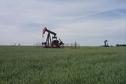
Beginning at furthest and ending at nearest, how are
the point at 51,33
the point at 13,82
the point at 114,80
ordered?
the point at 51,33 → the point at 114,80 → the point at 13,82

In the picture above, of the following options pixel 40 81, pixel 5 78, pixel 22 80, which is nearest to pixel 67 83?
pixel 40 81

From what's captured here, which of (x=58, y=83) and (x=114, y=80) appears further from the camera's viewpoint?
(x=114, y=80)

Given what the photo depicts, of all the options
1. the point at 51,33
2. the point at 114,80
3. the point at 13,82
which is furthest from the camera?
the point at 51,33

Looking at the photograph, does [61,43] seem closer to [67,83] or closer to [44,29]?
[44,29]

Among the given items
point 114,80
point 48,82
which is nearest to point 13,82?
point 48,82

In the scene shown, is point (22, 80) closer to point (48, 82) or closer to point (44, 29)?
point (48, 82)

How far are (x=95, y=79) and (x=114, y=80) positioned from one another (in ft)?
2.15

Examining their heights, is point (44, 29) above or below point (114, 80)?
above

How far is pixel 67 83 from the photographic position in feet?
28.4

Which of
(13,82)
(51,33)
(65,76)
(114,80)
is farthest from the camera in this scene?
(51,33)

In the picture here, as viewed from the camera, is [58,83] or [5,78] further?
[5,78]

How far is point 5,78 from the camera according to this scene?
30.7ft

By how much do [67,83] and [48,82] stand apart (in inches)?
24.2

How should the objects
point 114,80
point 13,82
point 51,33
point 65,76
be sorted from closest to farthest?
1. point 13,82
2. point 114,80
3. point 65,76
4. point 51,33
